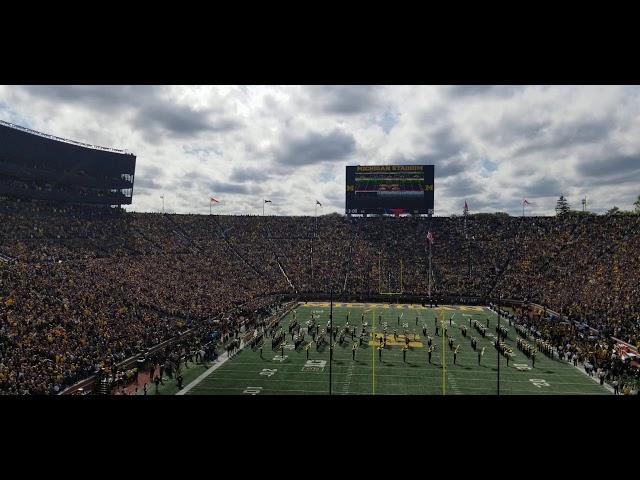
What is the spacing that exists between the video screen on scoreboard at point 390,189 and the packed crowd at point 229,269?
112 inches

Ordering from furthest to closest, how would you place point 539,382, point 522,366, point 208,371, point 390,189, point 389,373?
1. point 390,189
2. point 522,366
3. point 389,373
4. point 208,371
5. point 539,382

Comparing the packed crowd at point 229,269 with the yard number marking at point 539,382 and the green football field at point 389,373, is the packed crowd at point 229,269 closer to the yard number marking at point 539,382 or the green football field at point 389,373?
the green football field at point 389,373

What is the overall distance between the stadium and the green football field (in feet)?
0.35

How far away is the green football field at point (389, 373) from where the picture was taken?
13.6 meters

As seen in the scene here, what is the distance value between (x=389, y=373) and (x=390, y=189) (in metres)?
28.8

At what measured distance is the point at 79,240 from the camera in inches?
1130

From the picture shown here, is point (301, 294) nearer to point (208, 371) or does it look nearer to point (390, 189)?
point (390, 189)

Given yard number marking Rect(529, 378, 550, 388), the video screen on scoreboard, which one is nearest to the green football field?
yard number marking Rect(529, 378, 550, 388)

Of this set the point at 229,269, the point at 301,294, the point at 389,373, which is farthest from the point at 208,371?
the point at 229,269

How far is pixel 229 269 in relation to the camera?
34.5 metres

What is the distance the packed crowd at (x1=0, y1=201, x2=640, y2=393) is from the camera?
589 inches
